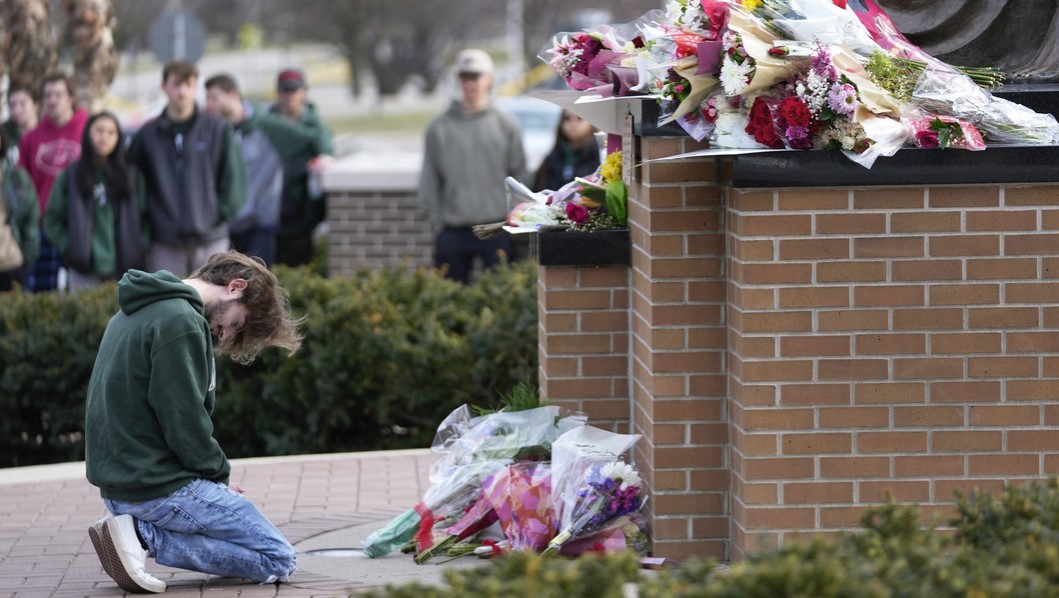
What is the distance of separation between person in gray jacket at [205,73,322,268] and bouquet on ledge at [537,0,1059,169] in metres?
6.76

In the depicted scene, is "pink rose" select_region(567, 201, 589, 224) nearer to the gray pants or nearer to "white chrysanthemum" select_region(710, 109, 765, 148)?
"white chrysanthemum" select_region(710, 109, 765, 148)

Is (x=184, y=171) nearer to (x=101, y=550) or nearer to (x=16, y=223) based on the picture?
(x=16, y=223)

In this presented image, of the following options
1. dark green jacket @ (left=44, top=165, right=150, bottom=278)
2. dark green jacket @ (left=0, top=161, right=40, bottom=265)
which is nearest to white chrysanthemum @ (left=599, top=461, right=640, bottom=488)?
dark green jacket @ (left=44, top=165, right=150, bottom=278)

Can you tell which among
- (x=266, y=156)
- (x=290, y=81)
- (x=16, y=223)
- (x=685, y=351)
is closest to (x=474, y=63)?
(x=266, y=156)

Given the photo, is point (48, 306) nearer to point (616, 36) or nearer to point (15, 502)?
point (15, 502)

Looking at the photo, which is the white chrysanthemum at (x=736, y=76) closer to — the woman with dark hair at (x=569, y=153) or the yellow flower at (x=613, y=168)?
the yellow flower at (x=613, y=168)

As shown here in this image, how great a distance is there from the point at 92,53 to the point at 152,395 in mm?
9401

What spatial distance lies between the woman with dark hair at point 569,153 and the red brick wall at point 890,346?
5.95 meters

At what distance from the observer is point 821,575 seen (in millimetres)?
2758

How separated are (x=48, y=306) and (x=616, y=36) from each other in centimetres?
412

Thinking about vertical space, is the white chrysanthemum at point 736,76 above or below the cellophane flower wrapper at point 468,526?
above

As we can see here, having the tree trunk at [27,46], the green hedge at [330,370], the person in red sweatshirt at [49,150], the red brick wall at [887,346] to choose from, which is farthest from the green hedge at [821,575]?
the tree trunk at [27,46]

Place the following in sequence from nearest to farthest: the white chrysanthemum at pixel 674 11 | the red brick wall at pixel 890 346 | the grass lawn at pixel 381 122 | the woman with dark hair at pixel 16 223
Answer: the red brick wall at pixel 890 346, the white chrysanthemum at pixel 674 11, the woman with dark hair at pixel 16 223, the grass lawn at pixel 381 122

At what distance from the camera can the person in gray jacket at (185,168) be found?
1034 cm
